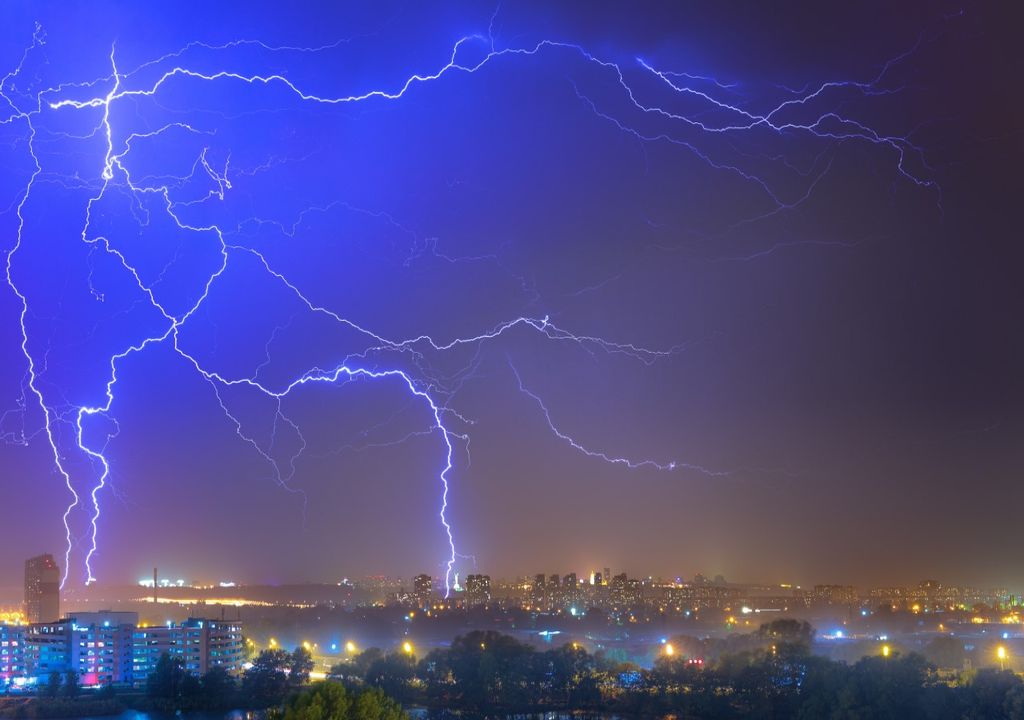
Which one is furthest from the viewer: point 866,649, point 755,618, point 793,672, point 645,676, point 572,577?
point 572,577

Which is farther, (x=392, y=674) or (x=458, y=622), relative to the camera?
(x=458, y=622)

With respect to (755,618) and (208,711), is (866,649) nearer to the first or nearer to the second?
(208,711)

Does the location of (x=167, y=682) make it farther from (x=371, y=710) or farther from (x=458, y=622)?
(x=458, y=622)

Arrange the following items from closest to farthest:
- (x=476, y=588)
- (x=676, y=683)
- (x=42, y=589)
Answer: (x=676, y=683)
(x=42, y=589)
(x=476, y=588)

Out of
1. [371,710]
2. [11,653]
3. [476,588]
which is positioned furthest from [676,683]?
[476,588]

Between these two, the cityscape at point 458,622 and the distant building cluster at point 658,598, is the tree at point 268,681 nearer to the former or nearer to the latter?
the cityscape at point 458,622

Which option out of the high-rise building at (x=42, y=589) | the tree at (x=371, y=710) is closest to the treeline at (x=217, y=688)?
the tree at (x=371, y=710)

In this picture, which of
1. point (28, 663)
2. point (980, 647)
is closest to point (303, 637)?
point (28, 663)
